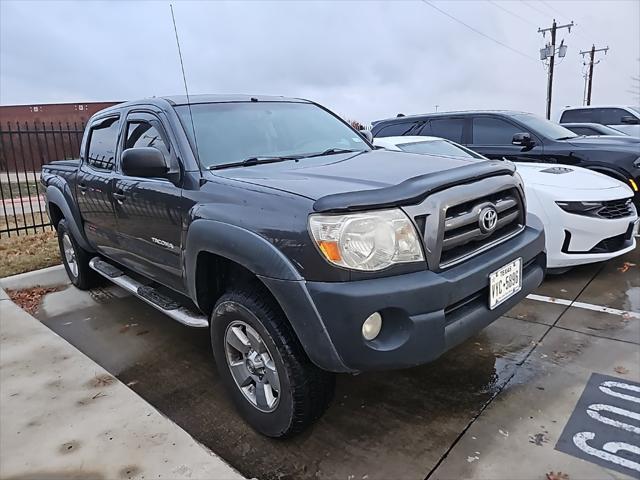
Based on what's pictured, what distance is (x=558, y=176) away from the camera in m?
4.74

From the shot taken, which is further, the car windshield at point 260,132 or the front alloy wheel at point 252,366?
the car windshield at point 260,132

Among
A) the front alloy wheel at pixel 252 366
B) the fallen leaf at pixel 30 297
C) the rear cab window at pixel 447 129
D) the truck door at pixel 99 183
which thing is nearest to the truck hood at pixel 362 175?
the front alloy wheel at pixel 252 366

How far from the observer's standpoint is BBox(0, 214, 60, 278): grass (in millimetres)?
6180

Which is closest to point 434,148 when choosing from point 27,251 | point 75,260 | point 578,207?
point 578,207

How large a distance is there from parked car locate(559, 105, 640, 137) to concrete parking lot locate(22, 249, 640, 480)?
9.71 metres

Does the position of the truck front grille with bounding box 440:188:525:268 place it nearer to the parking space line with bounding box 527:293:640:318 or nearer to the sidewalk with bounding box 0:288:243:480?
the sidewalk with bounding box 0:288:243:480

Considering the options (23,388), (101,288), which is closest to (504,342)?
(23,388)

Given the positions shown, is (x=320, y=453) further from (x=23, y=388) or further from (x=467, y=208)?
(x=23, y=388)

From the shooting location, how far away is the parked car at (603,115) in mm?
12344

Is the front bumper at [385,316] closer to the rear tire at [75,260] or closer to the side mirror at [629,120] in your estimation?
the rear tire at [75,260]

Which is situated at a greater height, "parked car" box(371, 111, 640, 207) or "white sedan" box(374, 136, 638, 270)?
"parked car" box(371, 111, 640, 207)

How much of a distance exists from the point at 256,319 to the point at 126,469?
96 centimetres

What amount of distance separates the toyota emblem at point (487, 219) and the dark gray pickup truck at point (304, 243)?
0.02m

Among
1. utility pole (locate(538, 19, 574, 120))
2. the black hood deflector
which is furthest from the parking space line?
utility pole (locate(538, 19, 574, 120))
